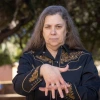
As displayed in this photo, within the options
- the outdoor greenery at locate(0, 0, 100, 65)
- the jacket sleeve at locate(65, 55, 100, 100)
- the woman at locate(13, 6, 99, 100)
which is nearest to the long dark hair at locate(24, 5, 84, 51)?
the woman at locate(13, 6, 99, 100)

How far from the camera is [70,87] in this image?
1521 mm

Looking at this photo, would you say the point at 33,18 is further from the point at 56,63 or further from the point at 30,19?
the point at 56,63

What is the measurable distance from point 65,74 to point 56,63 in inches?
3.0

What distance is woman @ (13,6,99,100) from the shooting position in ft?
4.99

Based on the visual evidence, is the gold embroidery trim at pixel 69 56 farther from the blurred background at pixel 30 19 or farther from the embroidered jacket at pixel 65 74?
the blurred background at pixel 30 19

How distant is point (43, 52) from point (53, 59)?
66 millimetres

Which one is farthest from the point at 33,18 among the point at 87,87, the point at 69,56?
the point at 87,87

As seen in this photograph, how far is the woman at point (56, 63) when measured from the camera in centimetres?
→ 152

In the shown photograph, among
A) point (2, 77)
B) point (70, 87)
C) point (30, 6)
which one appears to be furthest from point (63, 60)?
point (2, 77)

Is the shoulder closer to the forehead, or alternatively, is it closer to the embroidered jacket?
the embroidered jacket

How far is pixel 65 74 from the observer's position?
1.62m

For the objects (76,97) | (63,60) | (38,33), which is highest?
(38,33)

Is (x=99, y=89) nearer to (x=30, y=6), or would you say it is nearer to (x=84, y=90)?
(x=84, y=90)

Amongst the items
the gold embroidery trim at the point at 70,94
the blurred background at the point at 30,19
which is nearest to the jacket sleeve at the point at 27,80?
the gold embroidery trim at the point at 70,94
